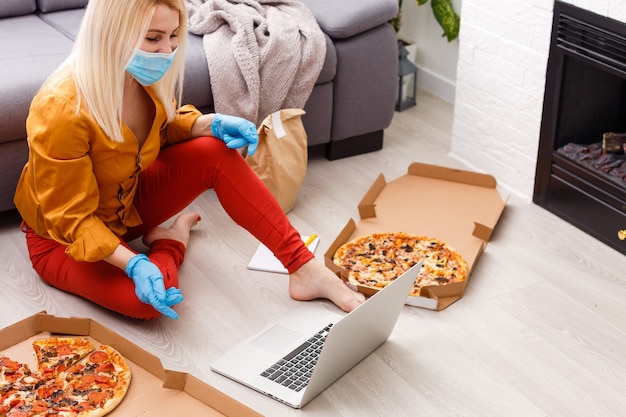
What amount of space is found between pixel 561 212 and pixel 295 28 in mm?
1050

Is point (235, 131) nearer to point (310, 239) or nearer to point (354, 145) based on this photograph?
point (310, 239)

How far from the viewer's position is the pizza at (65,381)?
195cm

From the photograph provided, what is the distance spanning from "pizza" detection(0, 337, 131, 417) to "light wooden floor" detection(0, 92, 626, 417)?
0.53ft

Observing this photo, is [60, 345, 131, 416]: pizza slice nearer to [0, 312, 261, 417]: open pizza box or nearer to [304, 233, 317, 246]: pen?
[0, 312, 261, 417]: open pizza box

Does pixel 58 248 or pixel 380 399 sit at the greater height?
pixel 58 248

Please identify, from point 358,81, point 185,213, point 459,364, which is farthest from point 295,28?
point 459,364

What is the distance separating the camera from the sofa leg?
321 cm

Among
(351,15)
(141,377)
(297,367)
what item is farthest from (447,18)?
(141,377)

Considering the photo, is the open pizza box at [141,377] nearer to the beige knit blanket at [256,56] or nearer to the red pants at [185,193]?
the red pants at [185,193]

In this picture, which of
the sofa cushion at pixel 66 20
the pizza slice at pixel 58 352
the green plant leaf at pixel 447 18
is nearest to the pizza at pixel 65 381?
the pizza slice at pixel 58 352

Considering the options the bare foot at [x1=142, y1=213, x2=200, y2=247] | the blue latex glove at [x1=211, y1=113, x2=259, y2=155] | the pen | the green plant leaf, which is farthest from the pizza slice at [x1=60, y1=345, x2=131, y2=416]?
the green plant leaf

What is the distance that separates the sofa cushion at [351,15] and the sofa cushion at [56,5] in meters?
0.88

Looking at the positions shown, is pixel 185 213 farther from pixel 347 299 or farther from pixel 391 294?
pixel 391 294

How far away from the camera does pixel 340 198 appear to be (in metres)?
2.96
